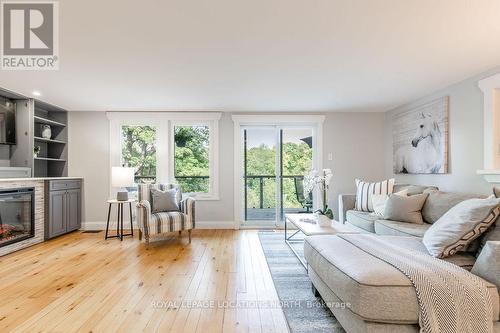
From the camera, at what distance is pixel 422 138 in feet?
13.1

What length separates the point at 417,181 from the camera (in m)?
4.16

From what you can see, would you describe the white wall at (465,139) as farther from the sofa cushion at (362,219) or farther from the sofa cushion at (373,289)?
the sofa cushion at (373,289)

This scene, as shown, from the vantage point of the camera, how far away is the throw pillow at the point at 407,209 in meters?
3.12

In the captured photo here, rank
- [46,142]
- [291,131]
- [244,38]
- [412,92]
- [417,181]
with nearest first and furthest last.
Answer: [244,38] → [412,92] → [417,181] → [46,142] → [291,131]

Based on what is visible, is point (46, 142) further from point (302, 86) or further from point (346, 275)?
point (346, 275)

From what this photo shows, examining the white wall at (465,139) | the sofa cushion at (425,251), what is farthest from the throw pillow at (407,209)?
the sofa cushion at (425,251)

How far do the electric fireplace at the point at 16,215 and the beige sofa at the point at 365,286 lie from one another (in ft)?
12.4

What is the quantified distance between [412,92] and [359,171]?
1.73m

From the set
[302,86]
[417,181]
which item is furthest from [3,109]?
[417,181]

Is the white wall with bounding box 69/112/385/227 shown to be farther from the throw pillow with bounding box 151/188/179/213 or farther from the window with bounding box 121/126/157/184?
the throw pillow with bounding box 151/188/179/213

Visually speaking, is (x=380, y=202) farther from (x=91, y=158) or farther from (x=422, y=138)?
(x=91, y=158)

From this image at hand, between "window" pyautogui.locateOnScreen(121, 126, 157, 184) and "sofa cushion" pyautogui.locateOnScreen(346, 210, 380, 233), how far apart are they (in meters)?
3.47

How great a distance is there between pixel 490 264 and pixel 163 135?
4698mm

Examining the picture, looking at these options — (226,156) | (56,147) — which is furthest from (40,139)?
(226,156)
